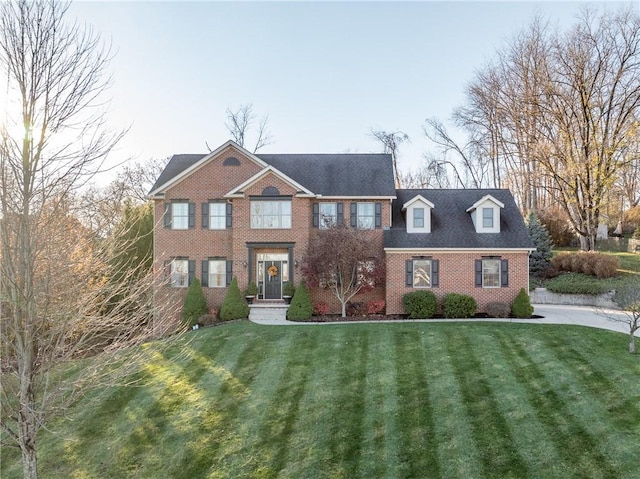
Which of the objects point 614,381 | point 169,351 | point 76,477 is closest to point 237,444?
point 76,477

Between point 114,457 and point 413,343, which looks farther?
point 413,343

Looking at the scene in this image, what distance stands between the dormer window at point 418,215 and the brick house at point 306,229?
5cm

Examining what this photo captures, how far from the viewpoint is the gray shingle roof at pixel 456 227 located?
1922cm

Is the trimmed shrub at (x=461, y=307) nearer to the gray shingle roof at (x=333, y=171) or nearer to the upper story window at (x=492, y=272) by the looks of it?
the upper story window at (x=492, y=272)

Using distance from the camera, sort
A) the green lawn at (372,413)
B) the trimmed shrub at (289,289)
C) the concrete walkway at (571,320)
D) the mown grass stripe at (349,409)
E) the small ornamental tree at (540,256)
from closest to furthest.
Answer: the green lawn at (372,413) < the mown grass stripe at (349,409) < the concrete walkway at (571,320) < the trimmed shrub at (289,289) < the small ornamental tree at (540,256)

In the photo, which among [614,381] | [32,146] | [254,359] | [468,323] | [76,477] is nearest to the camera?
[32,146]

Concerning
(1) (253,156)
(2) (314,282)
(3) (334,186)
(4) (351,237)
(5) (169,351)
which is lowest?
(5) (169,351)

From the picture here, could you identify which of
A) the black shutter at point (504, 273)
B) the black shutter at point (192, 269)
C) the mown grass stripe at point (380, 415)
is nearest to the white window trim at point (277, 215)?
the black shutter at point (192, 269)

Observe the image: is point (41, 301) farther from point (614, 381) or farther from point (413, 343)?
point (614, 381)

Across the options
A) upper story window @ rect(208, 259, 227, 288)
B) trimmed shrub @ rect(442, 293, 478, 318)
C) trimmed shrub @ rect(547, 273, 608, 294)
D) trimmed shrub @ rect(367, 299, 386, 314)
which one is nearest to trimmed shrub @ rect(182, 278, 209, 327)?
upper story window @ rect(208, 259, 227, 288)

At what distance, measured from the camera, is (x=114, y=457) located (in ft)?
29.8

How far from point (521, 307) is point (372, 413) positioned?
1124 centimetres

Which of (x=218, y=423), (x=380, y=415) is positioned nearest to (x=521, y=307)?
(x=380, y=415)

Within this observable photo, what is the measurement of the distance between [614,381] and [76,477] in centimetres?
1313
